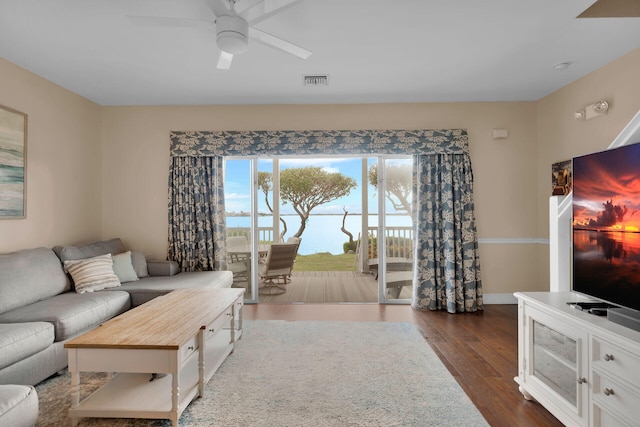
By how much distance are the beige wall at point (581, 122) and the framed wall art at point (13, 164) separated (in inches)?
227

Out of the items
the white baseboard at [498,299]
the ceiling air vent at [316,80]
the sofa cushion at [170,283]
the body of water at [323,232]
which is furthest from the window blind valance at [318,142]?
the body of water at [323,232]

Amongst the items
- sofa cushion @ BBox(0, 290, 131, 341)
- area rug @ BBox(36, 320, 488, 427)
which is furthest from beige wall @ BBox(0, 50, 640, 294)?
area rug @ BBox(36, 320, 488, 427)

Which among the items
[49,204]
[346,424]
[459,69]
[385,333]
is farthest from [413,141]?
[49,204]

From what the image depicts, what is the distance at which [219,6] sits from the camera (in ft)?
7.14

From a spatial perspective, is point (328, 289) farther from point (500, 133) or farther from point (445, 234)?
point (500, 133)

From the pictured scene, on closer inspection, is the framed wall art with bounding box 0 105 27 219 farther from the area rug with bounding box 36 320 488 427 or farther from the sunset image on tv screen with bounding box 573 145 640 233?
the sunset image on tv screen with bounding box 573 145 640 233

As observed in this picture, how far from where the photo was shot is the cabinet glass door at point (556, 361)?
5.84ft

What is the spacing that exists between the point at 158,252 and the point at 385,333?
3162mm

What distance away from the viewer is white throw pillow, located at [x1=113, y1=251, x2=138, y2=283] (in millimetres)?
3660

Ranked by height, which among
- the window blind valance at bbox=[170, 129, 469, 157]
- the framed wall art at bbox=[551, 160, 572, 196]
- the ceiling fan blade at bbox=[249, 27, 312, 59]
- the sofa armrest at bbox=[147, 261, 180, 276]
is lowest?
the sofa armrest at bbox=[147, 261, 180, 276]

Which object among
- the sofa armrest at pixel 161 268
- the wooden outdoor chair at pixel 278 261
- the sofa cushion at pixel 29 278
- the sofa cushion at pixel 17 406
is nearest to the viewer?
the sofa cushion at pixel 17 406

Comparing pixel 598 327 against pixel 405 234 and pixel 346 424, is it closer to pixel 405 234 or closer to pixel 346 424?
pixel 346 424

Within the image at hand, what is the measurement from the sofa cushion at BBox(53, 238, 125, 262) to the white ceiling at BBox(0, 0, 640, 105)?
6.02 feet

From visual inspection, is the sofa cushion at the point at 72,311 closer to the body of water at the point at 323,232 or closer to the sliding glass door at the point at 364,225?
the sliding glass door at the point at 364,225
